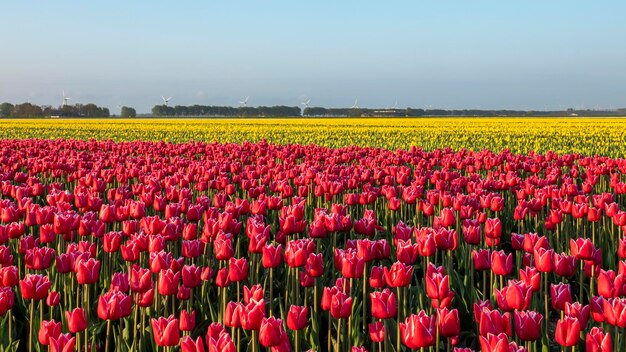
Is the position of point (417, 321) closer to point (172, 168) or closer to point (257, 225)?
point (257, 225)

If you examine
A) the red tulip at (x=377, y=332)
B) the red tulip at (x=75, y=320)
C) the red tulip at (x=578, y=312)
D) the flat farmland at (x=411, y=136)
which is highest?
the red tulip at (x=578, y=312)

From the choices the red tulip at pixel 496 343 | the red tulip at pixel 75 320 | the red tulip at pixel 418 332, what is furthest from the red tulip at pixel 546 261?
the red tulip at pixel 75 320

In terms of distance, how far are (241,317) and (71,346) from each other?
80 centimetres

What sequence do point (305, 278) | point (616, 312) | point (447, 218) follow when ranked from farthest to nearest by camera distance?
point (447, 218) < point (305, 278) < point (616, 312)

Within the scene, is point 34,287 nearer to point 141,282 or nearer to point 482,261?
point 141,282

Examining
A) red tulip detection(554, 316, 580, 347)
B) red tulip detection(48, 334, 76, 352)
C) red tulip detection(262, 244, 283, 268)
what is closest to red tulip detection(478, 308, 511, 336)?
red tulip detection(554, 316, 580, 347)

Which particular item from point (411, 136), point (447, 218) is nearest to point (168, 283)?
point (447, 218)

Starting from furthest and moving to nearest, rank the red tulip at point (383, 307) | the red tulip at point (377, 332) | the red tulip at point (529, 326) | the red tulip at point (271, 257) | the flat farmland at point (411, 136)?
the flat farmland at point (411, 136), the red tulip at point (271, 257), the red tulip at point (377, 332), the red tulip at point (383, 307), the red tulip at point (529, 326)

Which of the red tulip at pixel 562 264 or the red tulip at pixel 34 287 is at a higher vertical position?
the red tulip at pixel 562 264

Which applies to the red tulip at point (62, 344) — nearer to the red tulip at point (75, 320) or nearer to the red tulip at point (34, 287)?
the red tulip at point (75, 320)

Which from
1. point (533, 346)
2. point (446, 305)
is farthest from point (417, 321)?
point (533, 346)

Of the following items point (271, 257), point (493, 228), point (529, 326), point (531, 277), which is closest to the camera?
point (529, 326)

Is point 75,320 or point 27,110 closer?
point 75,320

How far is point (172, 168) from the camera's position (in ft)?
36.8
